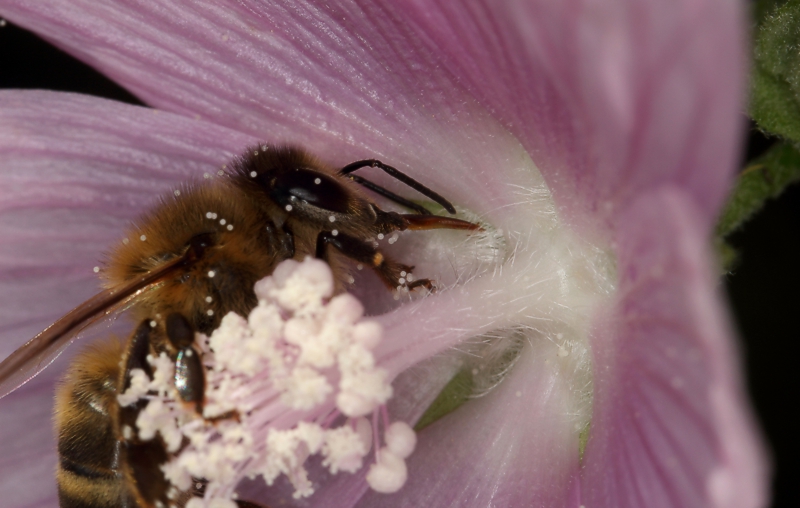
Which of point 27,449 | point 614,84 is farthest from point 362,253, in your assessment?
point 27,449

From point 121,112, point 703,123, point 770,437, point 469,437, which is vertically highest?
point 121,112

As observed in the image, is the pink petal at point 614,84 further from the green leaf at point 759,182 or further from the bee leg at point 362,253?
the green leaf at point 759,182

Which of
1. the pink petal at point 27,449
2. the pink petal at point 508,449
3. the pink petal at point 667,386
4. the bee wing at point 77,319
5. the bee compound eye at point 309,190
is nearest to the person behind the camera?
the pink petal at point 667,386

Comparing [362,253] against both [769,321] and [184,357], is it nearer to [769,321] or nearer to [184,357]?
[184,357]

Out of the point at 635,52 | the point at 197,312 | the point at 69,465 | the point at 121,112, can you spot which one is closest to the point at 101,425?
the point at 69,465

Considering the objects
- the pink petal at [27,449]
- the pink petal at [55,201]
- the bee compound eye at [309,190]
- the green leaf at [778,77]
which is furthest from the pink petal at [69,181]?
the green leaf at [778,77]

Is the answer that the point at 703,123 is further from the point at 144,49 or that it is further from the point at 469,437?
the point at 144,49

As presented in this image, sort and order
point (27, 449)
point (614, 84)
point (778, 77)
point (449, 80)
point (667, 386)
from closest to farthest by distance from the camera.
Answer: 1. point (614, 84)
2. point (667, 386)
3. point (449, 80)
4. point (778, 77)
5. point (27, 449)
